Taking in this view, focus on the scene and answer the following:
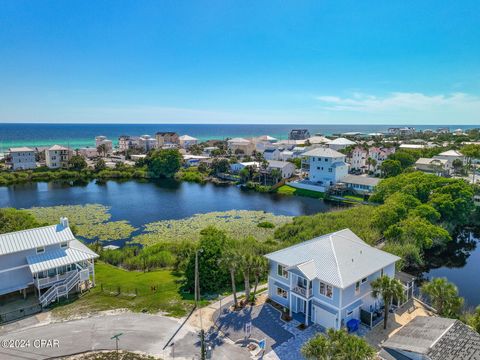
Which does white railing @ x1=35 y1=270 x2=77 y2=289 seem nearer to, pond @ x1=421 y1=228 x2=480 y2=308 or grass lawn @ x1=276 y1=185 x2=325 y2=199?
pond @ x1=421 y1=228 x2=480 y2=308

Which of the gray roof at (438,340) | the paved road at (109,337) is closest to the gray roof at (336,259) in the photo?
the gray roof at (438,340)

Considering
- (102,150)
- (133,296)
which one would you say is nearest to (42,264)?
(133,296)

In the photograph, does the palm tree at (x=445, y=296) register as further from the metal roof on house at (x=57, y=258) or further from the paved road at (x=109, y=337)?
the metal roof on house at (x=57, y=258)

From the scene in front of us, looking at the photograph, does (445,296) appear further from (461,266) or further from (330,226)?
(461,266)

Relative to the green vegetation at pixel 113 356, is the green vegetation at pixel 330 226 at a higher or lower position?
higher

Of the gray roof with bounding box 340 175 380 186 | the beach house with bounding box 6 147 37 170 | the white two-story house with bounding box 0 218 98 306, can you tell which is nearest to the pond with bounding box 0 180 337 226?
the gray roof with bounding box 340 175 380 186

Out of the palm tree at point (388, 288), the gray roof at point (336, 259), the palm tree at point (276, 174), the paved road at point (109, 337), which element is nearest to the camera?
the paved road at point (109, 337)
